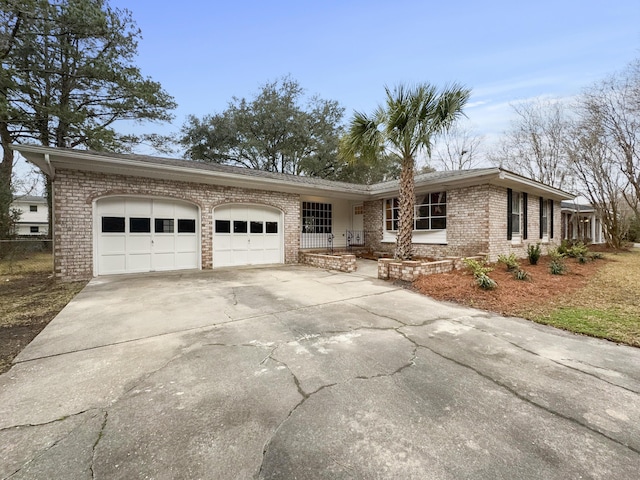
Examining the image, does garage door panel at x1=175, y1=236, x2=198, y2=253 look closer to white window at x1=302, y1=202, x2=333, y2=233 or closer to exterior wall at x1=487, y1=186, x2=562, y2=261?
white window at x1=302, y1=202, x2=333, y2=233

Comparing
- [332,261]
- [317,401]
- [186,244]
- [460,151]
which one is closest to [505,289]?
[332,261]

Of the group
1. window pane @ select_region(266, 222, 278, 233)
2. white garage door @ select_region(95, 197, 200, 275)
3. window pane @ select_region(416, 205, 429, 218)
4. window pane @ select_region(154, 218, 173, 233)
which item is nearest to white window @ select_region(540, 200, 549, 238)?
window pane @ select_region(416, 205, 429, 218)

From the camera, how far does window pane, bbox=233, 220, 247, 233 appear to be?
394 inches

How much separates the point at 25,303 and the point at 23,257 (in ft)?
31.5

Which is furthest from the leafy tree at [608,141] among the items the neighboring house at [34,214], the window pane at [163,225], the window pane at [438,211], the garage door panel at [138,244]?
the neighboring house at [34,214]

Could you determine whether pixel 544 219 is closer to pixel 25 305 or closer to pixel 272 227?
pixel 272 227

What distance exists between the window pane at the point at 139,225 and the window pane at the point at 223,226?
6.82ft

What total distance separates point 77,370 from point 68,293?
449 centimetres

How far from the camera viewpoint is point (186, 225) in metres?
9.09

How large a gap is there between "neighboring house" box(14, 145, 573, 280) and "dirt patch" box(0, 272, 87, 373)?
2.76 ft

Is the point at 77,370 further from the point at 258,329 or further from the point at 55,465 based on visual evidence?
the point at 258,329

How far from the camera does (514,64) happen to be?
1053 centimetres

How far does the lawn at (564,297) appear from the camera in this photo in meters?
4.02

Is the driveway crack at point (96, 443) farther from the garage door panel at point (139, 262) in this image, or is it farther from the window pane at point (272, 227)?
the window pane at point (272, 227)
